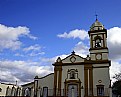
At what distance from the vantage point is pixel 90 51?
Result: 96.3 ft

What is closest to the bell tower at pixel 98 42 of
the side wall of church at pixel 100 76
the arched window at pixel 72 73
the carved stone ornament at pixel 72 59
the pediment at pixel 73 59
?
the side wall of church at pixel 100 76

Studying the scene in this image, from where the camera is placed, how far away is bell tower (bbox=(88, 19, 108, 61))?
28672 mm

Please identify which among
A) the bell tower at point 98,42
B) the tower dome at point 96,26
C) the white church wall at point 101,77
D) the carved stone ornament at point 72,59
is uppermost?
the tower dome at point 96,26

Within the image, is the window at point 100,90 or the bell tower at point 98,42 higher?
the bell tower at point 98,42

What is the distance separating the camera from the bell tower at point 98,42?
94.1 ft

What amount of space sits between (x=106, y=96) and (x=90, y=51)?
7471 millimetres

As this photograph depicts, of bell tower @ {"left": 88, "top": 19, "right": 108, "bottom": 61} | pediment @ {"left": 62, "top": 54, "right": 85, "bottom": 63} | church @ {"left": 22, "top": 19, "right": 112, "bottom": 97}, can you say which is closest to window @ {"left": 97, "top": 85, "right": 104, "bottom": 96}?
church @ {"left": 22, "top": 19, "right": 112, "bottom": 97}

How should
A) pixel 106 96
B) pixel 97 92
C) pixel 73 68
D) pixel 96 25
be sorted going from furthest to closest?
pixel 96 25, pixel 73 68, pixel 97 92, pixel 106 96

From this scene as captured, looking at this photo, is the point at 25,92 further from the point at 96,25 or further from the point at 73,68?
the point at 96,25

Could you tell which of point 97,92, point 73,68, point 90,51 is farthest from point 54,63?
point 97,92

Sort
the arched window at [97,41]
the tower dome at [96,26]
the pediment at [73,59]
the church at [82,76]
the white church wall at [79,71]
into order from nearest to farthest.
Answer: the church at [82,76] → the white church wall at [79,71] → the pediment at [73,59] → the arched window at [97,41] → the tower dome at [96,26]

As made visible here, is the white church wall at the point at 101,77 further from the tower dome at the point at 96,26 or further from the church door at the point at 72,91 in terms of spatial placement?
the tower dome at the point at 96,26

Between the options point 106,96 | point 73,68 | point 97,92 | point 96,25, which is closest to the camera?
point 106,96

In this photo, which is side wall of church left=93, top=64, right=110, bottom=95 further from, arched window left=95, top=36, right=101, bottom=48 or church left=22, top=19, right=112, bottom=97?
arched window left=95, top=36, right=101, bottom=48
